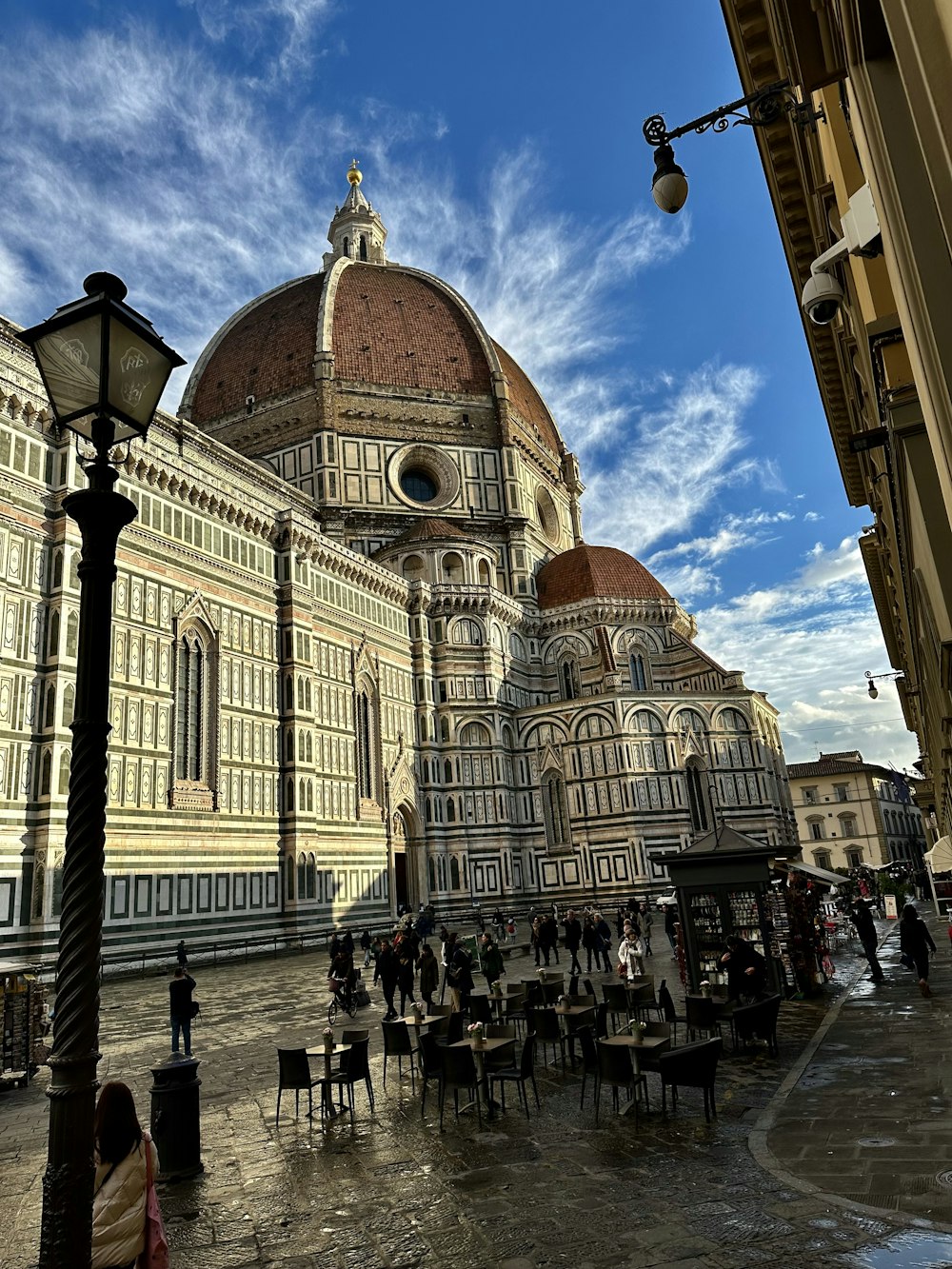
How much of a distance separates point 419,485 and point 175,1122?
41725mm

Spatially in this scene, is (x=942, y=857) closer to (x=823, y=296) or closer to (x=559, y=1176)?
(x=559, y=1176)

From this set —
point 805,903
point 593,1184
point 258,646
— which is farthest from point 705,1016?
point 258,646

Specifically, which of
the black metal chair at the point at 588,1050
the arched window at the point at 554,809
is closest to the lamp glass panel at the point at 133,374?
the black metal chair at the point at 588,1050

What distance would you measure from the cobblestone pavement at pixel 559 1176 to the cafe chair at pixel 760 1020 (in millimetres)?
250

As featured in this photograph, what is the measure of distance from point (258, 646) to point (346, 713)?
487 centimetres

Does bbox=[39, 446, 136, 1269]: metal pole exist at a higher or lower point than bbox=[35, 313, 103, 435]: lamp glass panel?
lower

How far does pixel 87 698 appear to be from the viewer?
3.85m

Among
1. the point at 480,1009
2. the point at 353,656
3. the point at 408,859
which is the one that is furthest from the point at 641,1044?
the point at 408,859

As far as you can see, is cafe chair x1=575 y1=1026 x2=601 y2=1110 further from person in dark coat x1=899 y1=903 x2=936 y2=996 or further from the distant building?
the distant building

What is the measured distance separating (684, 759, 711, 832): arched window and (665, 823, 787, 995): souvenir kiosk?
86.8 ft

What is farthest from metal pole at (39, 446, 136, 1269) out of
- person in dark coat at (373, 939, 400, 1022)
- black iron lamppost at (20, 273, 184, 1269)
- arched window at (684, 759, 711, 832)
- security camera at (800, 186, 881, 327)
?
arched window at (684, 759, 711, 832)

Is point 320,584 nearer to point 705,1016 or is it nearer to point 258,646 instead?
point 258,646

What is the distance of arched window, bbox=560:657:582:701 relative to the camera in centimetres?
4341

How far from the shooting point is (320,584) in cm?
3275
